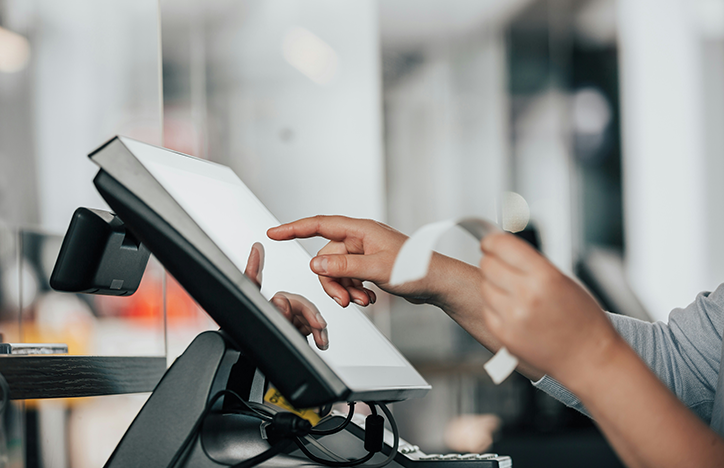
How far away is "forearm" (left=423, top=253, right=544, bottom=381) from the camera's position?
0.78 m

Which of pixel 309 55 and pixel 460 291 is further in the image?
pixel 309 55

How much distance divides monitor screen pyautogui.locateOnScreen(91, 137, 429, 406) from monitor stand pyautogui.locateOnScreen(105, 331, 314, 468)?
0.18 feet

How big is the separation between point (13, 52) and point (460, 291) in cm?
75

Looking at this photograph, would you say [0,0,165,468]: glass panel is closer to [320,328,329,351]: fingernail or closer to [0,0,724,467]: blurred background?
[320,328,329,351]: fingernail

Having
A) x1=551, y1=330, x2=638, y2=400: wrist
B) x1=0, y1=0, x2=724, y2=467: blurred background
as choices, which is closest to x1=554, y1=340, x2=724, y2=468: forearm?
x1=551, y1=330, x2=638, y2=400: wrist

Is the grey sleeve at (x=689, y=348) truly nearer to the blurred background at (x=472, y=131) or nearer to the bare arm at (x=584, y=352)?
the bare arm at (x=584, y=352)

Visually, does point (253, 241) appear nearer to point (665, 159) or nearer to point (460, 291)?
point (460, 291)

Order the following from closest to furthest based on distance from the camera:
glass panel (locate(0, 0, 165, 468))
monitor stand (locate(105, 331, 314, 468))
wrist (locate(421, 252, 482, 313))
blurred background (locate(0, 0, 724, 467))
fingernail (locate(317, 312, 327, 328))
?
monitor stand (locate(105, 331, 314, 468)), fingernail (locate(317, 312, 327, 328)), wrist (locate(421, 252, 482, 313)), glass panel (locate(0, 0, 165, 468)), blurred background (locate(0, 0, 724, 467))

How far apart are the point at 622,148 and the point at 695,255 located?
759mm

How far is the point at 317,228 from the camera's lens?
729 millimetres

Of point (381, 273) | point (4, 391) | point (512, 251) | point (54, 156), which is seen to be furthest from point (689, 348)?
point (54, 156)

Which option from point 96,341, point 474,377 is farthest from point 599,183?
point 96,341

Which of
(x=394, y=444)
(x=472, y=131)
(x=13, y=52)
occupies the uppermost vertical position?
(x=472, y=131)

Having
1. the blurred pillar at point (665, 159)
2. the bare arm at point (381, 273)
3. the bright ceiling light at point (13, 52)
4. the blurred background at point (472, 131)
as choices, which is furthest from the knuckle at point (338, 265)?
the blurred pillar at point (665, 159)
